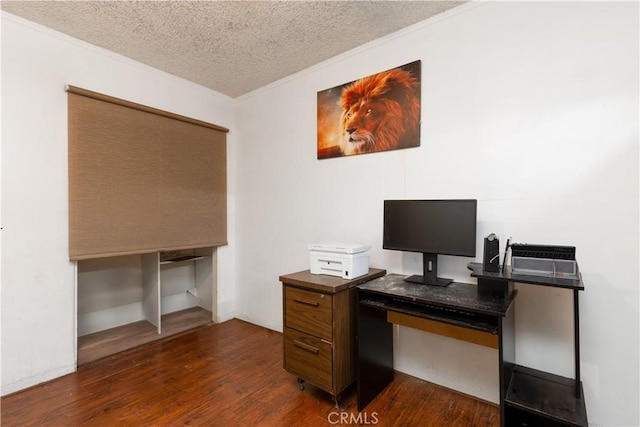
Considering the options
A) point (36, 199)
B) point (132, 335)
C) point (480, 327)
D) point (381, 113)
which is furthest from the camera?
point (132, 335)

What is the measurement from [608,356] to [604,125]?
130 cm

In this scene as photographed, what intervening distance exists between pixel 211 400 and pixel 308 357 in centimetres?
74

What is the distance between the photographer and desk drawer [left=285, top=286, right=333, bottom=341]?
1.98 m

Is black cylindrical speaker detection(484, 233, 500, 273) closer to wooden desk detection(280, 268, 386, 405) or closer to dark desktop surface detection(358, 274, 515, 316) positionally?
dark desktop surface detection(358, 274, 515, 316)

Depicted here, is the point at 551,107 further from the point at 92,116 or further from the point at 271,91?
the point at 92,116

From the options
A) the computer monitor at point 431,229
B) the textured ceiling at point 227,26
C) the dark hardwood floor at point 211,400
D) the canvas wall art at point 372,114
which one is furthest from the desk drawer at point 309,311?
the textured ceiling at point 227,26

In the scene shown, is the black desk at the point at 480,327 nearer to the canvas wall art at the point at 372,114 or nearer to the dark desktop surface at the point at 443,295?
the dark desktop surface at the point at 443,295

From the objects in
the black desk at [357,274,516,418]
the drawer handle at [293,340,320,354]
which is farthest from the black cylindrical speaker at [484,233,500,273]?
the drawer handle at [293,340,320,354]

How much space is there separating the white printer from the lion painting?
2.98 ft

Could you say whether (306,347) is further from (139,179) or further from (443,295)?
(139,179)

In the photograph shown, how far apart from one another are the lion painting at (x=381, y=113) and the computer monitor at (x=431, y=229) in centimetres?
58

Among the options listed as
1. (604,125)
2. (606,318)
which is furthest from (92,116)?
(606,318)

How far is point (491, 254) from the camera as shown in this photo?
173 centimetres

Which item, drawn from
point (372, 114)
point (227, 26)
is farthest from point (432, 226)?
point (227, 26)
